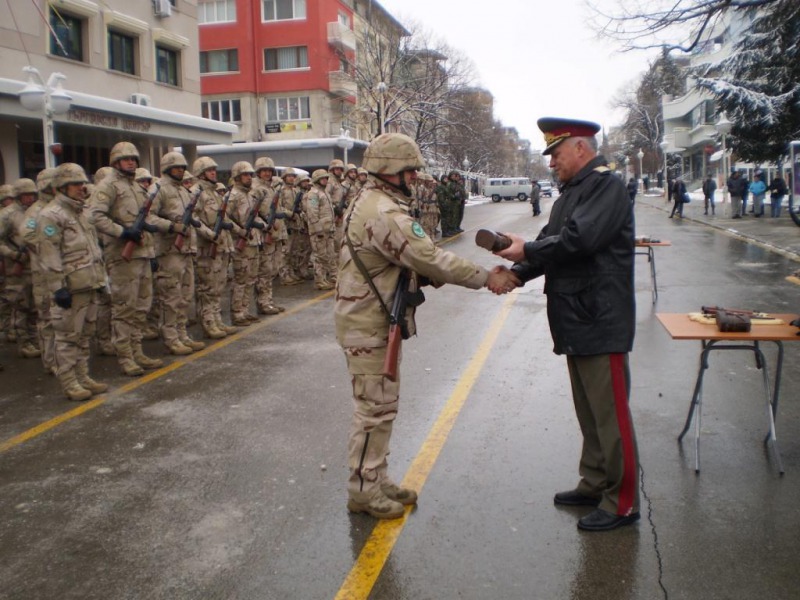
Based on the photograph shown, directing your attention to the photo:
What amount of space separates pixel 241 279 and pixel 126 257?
8.53ft

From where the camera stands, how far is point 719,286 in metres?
12.3

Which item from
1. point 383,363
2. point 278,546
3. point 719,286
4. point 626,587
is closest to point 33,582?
point 278,546

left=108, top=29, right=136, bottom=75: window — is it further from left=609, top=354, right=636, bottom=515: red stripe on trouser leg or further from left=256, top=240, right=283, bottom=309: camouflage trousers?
left=609, top=354, right=636, bottom=515: red stripe on trouser leg

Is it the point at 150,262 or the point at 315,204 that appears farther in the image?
the point at 315,204

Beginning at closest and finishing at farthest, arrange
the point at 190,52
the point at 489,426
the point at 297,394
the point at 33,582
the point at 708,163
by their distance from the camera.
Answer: the point at 33,582
the point at 489,426
the point at 297,394
the point at 190,52
the point at 708,163

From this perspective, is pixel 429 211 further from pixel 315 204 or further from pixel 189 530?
pixel 189 530

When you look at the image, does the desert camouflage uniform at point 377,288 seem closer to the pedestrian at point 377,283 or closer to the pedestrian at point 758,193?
the pedestrian at point 377,283

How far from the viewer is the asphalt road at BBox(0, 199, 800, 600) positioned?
11.5 ft

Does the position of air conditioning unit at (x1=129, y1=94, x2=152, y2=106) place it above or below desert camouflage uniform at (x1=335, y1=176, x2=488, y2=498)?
above

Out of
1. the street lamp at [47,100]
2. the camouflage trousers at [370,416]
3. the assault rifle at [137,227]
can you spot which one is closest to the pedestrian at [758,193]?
the street lamp at [47,100]

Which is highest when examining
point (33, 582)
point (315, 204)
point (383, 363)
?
point (315, 204)

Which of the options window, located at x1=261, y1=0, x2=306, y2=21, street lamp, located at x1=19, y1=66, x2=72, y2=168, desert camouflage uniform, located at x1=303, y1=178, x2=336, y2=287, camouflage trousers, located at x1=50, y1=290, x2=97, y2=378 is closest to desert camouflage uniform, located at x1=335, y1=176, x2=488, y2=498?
camouflage trousers, located at x1=50, y1=290, x2=97, y2=378

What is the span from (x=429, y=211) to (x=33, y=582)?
18.1 m

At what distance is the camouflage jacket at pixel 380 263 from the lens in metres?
3.95
